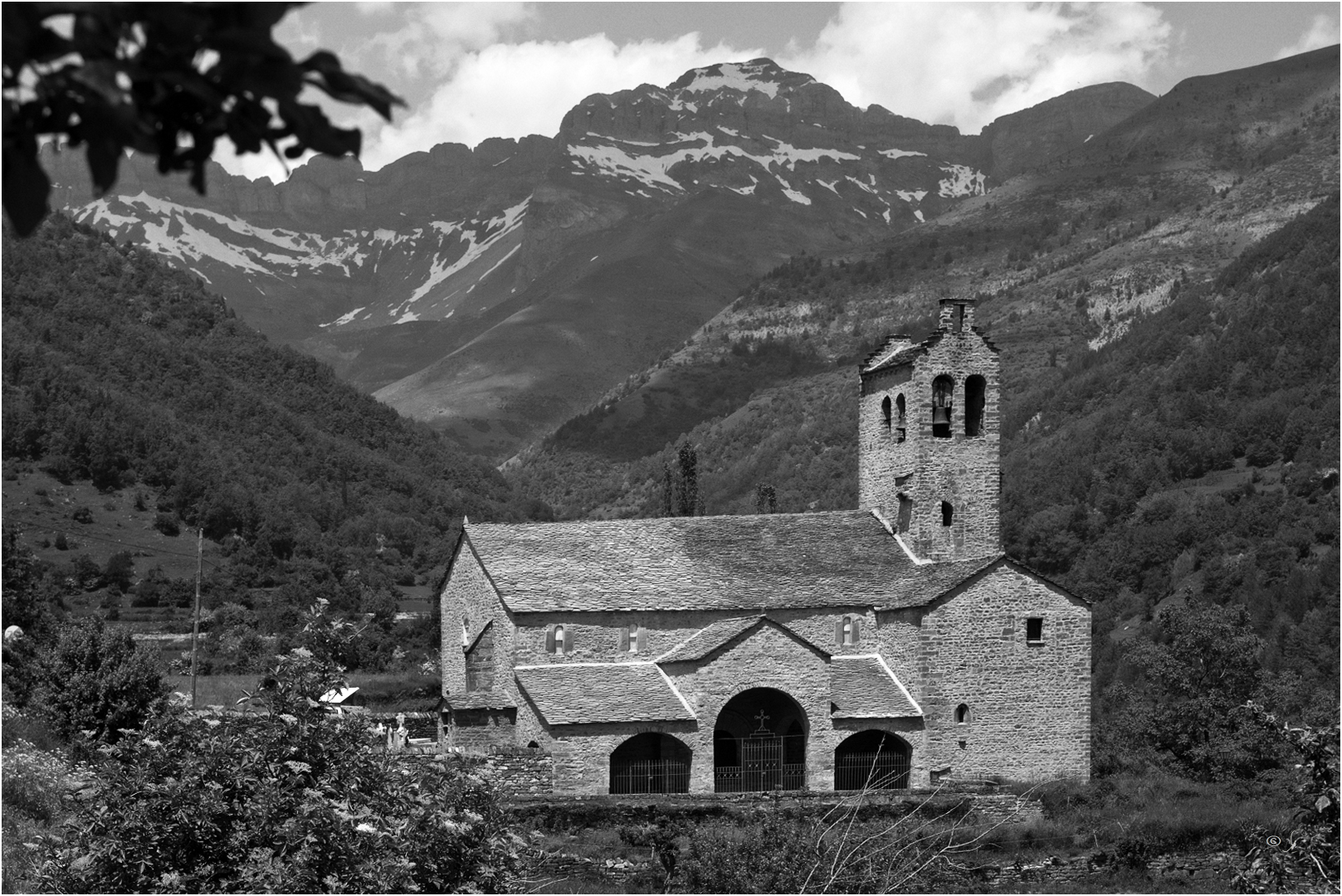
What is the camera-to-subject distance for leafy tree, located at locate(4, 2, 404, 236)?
3895 millimetres

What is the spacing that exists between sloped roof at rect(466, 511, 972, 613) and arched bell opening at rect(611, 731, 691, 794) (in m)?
3.08

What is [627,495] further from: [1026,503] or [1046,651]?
[1046,651]

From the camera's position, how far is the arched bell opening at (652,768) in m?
34.1

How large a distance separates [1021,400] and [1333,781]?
→ 11157 cm

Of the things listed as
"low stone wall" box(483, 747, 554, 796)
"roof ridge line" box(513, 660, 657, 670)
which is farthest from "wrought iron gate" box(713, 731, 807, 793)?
"low stone wall" box(483, 747, 554, 796)

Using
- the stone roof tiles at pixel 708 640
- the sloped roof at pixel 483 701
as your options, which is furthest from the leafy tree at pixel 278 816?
the sloped roof at pixel 483 701

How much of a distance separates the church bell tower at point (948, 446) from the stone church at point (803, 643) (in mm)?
44

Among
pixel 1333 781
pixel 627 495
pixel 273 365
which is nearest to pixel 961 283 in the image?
pixel 627 495

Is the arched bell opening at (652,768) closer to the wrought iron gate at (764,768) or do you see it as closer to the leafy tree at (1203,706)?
the wrought iron gate at (764,768)

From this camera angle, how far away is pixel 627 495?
150 meters

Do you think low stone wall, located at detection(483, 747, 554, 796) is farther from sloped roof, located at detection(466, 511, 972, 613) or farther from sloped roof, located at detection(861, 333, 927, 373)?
sloped roof, located at detection(861, 333, 927, 373)

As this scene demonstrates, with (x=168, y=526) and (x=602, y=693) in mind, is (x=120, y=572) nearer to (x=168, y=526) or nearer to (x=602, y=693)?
(x=168, y=526)

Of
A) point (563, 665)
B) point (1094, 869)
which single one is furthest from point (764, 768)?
point (1094, 869)

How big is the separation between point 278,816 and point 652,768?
2003 cm
